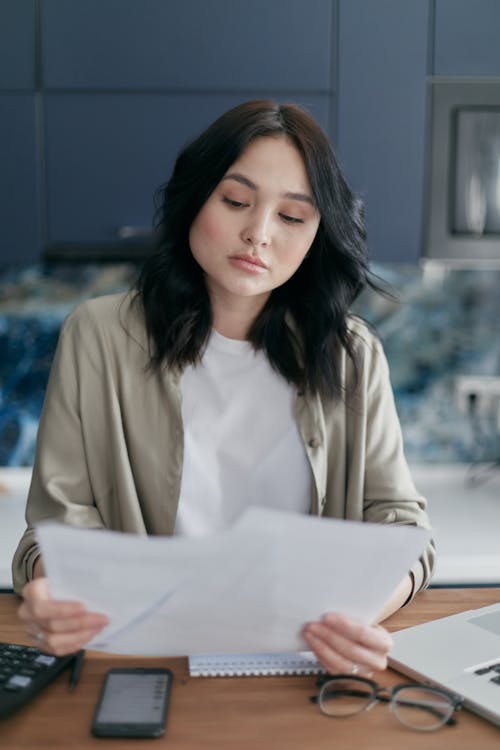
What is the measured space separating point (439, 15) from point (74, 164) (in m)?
0.97

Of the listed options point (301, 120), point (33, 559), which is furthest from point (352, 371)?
point (33, 559)

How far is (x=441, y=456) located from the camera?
2684 mm

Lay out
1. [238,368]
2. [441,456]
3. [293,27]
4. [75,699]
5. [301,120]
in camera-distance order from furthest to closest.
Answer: [441,456] < [293,27] < [238,368] < [301,120] < [75,699]

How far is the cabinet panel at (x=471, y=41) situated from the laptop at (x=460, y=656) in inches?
56.4

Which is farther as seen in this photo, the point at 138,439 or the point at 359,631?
the point at 138,439

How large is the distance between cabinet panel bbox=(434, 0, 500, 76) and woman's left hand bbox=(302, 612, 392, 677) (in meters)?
1.59

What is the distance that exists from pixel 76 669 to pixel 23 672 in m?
0.06

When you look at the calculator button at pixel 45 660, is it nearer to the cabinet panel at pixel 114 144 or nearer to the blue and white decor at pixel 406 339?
the cabinet panel at pixel 114 144

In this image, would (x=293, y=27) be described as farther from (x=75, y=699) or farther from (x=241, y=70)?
(x=75, y=699)

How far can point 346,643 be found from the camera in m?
0.95

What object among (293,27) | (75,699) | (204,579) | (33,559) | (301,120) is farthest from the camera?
(293,27)

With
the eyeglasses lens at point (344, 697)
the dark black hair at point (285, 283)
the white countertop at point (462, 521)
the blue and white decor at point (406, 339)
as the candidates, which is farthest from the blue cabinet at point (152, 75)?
the eyeglasses lens at point (344, 697)

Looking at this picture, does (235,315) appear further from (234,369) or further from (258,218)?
(258,218)

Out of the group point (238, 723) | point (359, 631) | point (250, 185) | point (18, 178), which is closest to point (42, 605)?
point (238, 723)
